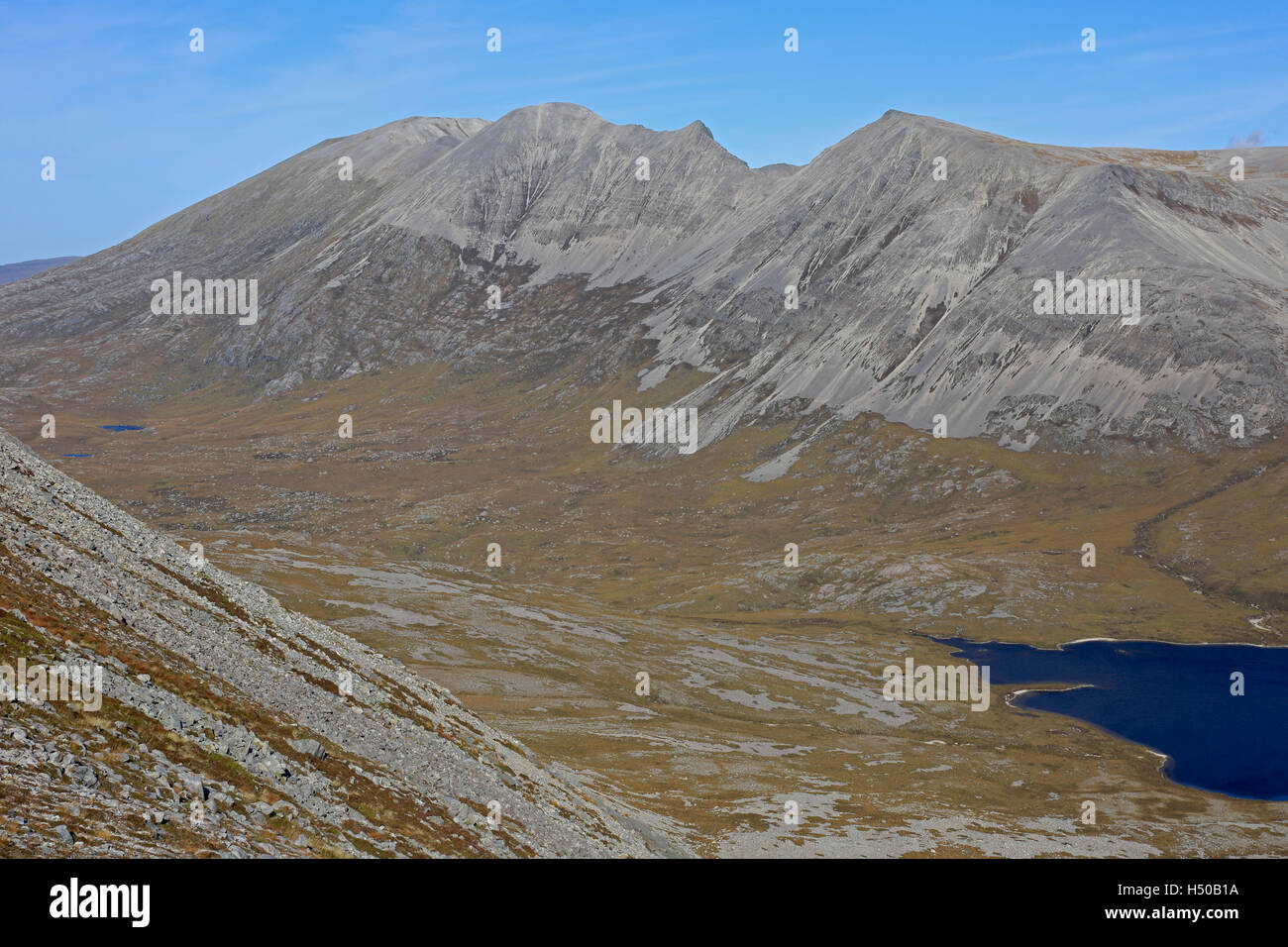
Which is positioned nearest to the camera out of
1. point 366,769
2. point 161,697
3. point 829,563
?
point 161,697

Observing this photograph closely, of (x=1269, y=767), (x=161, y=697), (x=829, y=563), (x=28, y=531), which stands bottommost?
(x=1269, y=767)

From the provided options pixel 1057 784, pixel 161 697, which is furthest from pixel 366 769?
A: pixel 1057 784
